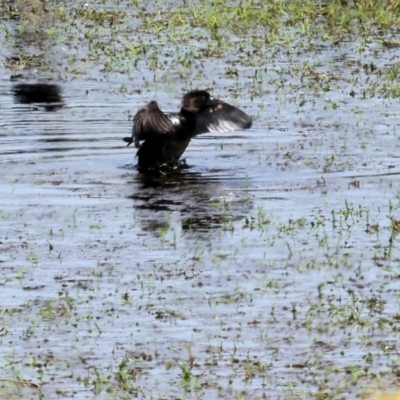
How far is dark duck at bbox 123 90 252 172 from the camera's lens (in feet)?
41.9

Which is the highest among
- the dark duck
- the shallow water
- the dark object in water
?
the dark duck

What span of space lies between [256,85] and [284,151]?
3.08 m

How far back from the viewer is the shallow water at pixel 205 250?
7684 mm

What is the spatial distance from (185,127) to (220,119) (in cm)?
→ 35

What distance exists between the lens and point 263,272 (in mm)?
9367

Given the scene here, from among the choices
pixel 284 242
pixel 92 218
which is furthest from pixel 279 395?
pixel 92 218

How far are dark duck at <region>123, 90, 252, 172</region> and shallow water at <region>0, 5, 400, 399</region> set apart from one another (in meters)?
0.21

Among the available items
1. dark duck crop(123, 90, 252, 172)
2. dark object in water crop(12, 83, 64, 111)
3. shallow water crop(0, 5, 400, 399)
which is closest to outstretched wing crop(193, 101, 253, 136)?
dark duck crop(123, 90, 252, 172)

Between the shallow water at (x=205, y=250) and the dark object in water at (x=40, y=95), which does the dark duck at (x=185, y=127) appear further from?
the dark object in water at (x=40, y=95)

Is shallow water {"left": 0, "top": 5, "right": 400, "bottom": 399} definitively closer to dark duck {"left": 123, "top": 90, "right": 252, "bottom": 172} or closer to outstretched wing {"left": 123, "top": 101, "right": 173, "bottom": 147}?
dark duck {"left": 123, "top": 90, "right": 252, "bottom": 172}

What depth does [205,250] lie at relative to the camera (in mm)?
9938

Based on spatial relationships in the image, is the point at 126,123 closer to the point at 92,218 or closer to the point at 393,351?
the point at 92,218

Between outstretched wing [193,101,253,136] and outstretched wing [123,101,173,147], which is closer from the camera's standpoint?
outstretched wing [123,101,173,147]

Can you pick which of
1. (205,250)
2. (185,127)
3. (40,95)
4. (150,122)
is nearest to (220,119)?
(185,127)
